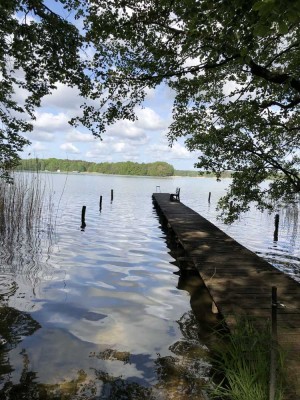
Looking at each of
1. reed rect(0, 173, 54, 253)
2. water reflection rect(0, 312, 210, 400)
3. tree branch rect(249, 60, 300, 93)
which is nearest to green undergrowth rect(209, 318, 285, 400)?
water reflection rect(0, 312, 210, 400)

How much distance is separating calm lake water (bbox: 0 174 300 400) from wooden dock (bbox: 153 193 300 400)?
0.75 m

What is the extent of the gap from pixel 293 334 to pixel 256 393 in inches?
70.2

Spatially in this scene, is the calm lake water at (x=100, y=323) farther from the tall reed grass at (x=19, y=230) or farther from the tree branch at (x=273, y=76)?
the tree branch at (x=273, y=76)

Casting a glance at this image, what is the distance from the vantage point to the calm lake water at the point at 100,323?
14.9 ft

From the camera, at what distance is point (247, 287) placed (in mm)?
7031

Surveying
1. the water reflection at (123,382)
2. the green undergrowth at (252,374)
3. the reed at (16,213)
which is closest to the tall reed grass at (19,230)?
the reed at (16,213)

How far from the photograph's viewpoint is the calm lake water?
4.54m

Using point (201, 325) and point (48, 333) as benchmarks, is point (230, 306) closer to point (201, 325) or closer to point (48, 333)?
point (201, 325)

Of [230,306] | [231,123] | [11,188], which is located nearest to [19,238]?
[11,188]

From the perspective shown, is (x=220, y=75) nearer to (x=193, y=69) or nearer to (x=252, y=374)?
(x=193, y=69)

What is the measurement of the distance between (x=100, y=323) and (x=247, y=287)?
3129mm

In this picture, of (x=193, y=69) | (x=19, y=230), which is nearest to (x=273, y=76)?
(x=193, y=69)

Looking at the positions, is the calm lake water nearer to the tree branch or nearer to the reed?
the reed

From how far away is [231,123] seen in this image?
11898 millimetres
